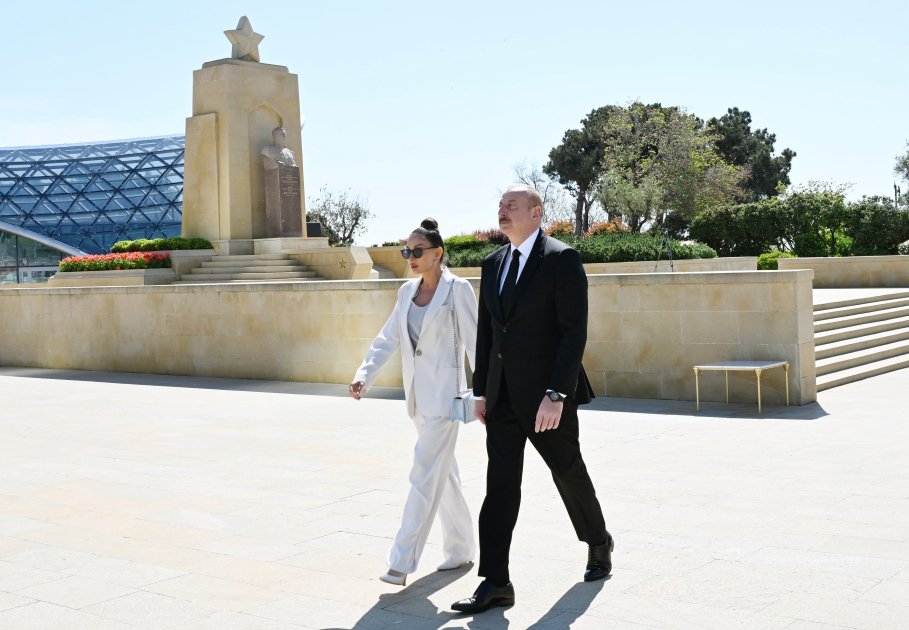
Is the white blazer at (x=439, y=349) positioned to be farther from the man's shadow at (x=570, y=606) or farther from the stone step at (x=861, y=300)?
the stone step at (x=861, y=300)

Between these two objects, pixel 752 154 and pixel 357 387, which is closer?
pixel 357 387

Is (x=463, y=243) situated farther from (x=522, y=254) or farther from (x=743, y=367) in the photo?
(x=522, y=254)

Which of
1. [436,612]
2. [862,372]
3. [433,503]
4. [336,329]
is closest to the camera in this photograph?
[436,612]

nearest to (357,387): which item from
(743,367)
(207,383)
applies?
(743,367)

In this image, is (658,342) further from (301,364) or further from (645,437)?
(301,364)

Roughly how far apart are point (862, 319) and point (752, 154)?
56908 mm

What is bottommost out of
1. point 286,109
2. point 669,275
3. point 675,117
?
point 669,275

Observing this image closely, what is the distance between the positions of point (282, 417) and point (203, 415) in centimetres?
100

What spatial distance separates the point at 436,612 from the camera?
4664 millimetres

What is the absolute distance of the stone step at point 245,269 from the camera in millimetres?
23031

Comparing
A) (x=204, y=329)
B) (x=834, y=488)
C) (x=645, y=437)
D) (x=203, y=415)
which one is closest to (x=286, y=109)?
(x=204, y=329)

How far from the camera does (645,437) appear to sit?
30.0 ft

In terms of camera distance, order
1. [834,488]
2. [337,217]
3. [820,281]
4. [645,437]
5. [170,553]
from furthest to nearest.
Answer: [337,217]
[820,281]
[645,437]
[834,488]
[170,553]

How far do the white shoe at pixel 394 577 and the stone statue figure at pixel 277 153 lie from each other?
67.6ft
